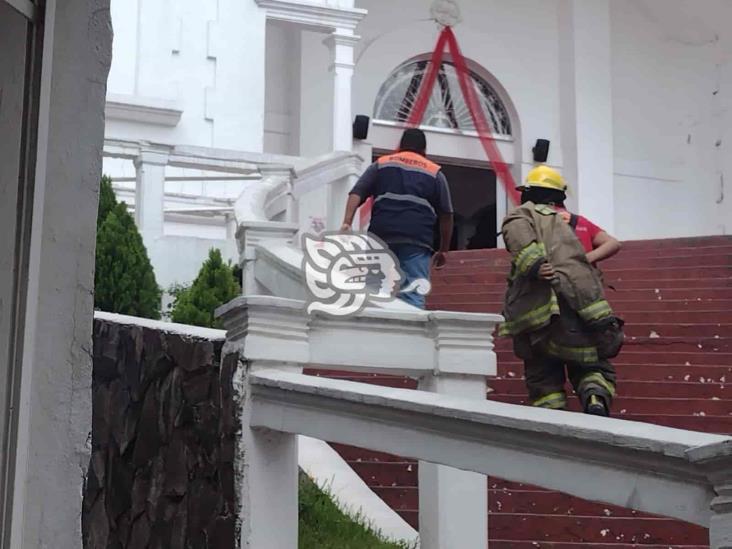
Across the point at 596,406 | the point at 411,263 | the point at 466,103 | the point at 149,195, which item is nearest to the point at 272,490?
the point at 596,406

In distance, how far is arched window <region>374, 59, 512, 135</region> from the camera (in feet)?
57.7

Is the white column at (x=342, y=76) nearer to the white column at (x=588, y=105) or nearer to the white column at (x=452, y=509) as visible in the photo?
the white column at (x=588, y=105)

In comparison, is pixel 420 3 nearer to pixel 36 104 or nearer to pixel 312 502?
pixel 312 502

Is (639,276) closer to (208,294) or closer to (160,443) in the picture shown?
(208,294)

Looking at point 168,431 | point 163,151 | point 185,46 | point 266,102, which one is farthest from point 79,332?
point 266,102

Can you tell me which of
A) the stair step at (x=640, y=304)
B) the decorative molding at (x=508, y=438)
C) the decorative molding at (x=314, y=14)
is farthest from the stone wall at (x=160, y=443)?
the decorative molding at (x=314, y=14)

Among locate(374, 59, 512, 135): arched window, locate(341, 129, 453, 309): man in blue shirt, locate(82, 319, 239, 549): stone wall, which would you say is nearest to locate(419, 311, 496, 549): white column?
locate(82, 319, 239, 549): stone wall

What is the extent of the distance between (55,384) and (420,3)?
1574 cm

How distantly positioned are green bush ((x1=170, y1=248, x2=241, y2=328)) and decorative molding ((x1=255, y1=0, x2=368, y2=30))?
6391mm

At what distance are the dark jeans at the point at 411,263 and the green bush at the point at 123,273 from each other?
246 cm

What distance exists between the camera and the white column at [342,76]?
15.0 meters

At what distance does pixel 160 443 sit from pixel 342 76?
399 inches

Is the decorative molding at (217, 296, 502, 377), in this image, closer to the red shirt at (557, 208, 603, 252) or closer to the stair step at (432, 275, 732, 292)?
the red shirt at (557, 208, 603, 252)

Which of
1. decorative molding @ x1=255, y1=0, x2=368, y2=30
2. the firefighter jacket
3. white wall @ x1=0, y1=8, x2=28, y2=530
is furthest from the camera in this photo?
decorative molding @ x1=255, y1=0, x2=368, y2=30
